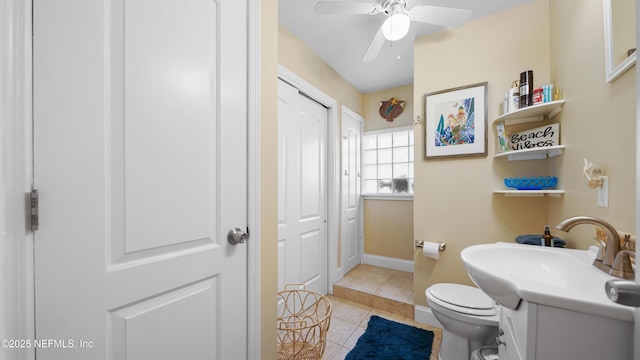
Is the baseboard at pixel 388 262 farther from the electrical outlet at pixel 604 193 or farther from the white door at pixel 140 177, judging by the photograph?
the white door at pixel 140 177

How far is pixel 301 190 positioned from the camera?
2062 millimetres

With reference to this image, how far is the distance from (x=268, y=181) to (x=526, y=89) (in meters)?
1.71

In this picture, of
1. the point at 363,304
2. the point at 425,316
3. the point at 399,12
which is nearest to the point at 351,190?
the point at 363,304

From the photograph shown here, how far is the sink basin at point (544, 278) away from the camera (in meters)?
0.58

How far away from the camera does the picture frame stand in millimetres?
1741

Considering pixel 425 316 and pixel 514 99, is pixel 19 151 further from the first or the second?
pixel 425 316

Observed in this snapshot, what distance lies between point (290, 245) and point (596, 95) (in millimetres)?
1974

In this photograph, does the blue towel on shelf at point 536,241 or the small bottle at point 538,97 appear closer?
the blue towel on shelf at point 536,241

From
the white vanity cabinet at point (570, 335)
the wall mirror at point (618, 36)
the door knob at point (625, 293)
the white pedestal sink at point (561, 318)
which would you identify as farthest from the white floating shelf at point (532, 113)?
the door knob at point (625, 293)

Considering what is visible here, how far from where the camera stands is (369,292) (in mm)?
2240

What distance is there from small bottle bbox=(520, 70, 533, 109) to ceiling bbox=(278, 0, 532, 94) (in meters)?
0.58

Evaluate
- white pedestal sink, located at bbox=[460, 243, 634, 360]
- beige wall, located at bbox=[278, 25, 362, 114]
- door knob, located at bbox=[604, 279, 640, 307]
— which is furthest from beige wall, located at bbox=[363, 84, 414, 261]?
door knob, located at bbox=[604, 279, 640, 307]

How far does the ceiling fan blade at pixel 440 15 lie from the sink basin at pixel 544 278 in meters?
1.36

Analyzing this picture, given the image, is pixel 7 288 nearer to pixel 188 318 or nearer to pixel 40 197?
pixel 40 197
